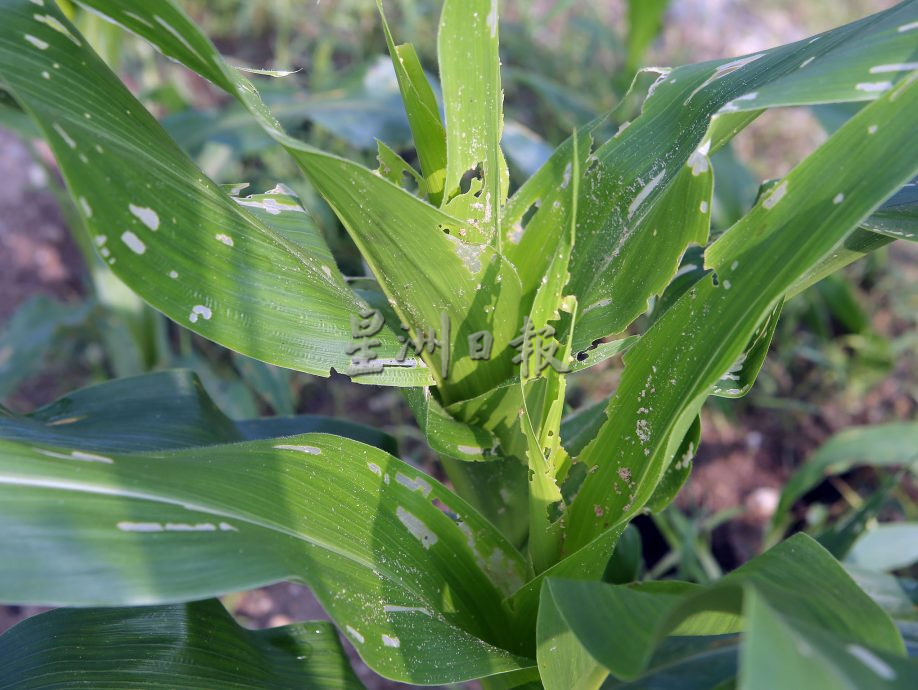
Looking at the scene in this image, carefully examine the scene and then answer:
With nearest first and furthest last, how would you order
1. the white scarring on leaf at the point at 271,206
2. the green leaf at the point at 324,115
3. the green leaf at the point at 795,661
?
→ the green leaf at the point at 795,661 < the white scarring on leaf at the point at 271,206 < the green leaf at the point at 324,115

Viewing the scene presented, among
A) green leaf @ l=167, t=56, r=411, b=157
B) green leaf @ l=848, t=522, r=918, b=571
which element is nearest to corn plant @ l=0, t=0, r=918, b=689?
green leaf @ l=848, t=522, r=918, b=571

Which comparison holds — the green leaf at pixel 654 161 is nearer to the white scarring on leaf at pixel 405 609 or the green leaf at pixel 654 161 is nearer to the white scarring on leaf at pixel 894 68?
the white scarring on leaf at pixel 894 68

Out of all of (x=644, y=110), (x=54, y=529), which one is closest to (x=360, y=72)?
(x=644, y=110)

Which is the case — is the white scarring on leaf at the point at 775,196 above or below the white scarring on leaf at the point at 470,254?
above

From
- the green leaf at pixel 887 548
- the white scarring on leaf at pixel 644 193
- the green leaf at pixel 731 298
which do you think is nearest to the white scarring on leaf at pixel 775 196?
the green leaf at pixel 731 298

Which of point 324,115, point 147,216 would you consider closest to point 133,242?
point 147,216

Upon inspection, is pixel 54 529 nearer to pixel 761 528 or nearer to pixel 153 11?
pixel 153 11
